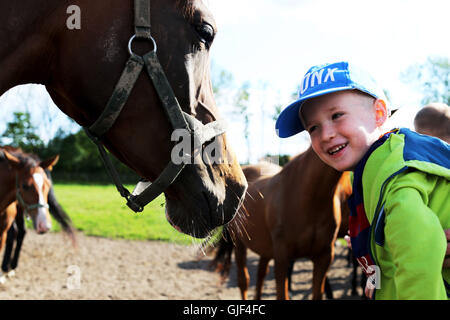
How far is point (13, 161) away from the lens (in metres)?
6.35

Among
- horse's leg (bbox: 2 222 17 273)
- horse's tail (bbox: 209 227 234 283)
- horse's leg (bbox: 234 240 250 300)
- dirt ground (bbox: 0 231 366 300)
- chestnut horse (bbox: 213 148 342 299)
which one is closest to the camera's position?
chestnut horse (bbox: 213 148 342 299)

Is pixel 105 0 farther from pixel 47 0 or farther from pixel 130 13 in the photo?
Answer: pixel 47 0

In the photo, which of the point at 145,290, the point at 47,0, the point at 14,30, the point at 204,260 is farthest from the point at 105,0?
the point at 204,260

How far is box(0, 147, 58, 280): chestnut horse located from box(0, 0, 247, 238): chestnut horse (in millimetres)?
5668

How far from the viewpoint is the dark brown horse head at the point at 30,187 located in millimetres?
6445

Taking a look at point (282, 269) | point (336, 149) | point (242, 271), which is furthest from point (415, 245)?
point (242, 271)

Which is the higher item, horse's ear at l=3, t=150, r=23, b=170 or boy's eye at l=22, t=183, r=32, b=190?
horse's ear at l=3, t=150, r=23, b=170

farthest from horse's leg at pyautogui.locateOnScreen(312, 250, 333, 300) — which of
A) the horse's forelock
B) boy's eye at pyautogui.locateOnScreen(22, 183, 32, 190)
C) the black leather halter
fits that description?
the horse's forelock

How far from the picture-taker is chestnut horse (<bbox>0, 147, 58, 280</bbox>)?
21.0 feet

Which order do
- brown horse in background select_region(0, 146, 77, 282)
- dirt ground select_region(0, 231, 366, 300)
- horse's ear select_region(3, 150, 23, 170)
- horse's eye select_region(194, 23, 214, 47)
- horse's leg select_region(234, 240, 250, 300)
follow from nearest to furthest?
horse's eye select_region(194, 23, 214, 47) < horse's leg select_region(234, 240, 250, 300) < horse's ear select_region(3, 150, 23, 170) < dirt ground select_region(0, 231, 366, 300) < brown horse in background select_region(0, 146, 77, 282)

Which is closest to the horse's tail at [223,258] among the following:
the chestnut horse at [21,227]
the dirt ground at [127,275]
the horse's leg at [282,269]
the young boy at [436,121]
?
the dirt ground at [127,275]

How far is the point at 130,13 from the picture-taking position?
1423 mm

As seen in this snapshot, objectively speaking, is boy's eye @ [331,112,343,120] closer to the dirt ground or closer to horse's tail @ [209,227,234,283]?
horse's tail @ [209,227,234,283]

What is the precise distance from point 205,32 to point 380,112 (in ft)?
2.66
